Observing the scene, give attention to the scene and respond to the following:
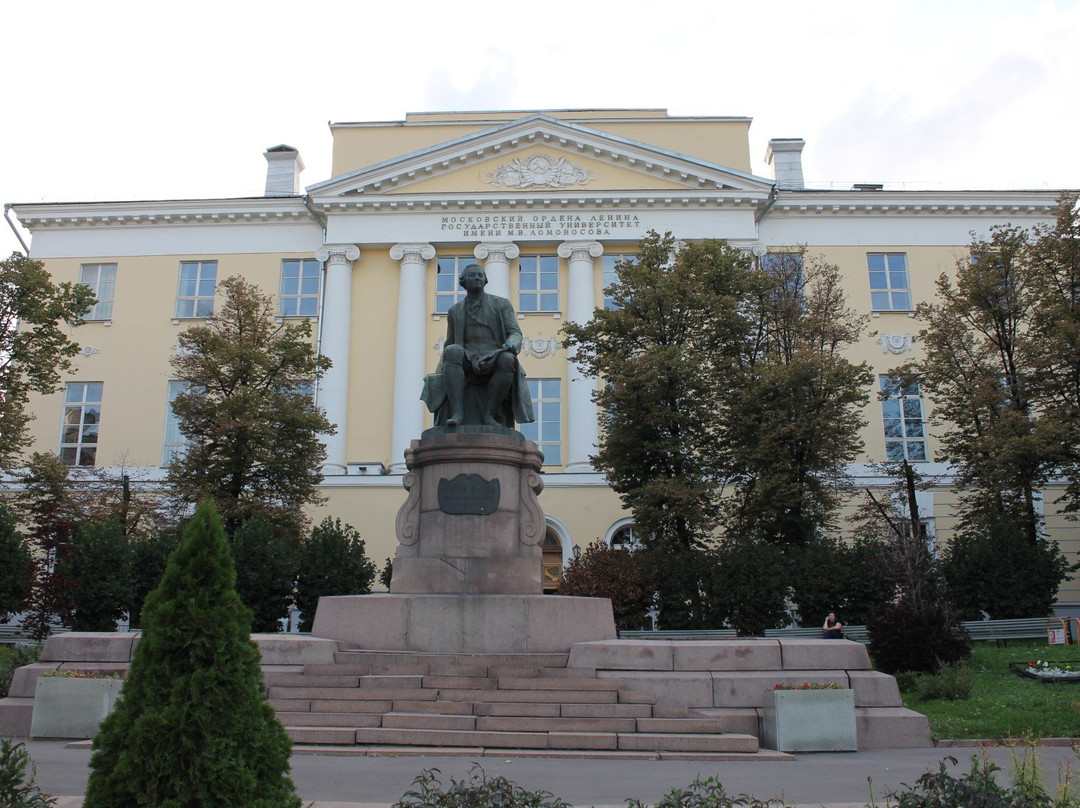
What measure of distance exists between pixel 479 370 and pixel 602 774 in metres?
7.03

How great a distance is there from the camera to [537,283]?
3762 cm

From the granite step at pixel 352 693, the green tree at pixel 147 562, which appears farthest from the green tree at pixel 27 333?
the granite step at pixel 352 693

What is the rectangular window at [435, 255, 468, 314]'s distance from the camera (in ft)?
124

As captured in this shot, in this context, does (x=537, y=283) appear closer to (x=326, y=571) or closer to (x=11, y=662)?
(x=326, y=571)

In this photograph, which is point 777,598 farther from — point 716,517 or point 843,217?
point 843,217

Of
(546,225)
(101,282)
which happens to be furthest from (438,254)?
(101,282)

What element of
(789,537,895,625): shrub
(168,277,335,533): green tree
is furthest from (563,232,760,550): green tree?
(168,277,335,533): green tree

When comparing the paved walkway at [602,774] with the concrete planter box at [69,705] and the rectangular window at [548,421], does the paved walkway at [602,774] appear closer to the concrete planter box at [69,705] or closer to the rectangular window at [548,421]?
the concrete planter box at [69,705]

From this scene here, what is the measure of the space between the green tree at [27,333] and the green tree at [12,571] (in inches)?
113

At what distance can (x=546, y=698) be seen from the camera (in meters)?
10.7

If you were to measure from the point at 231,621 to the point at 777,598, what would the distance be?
1952 cm

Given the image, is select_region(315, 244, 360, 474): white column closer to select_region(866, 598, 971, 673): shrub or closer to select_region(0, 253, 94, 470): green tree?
select_region(0, 253, 94, 470): green tree

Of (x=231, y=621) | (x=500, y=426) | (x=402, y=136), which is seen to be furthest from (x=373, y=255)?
(x=231, y=621)

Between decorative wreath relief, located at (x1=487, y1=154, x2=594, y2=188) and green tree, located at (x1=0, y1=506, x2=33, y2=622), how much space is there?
2190 cm
